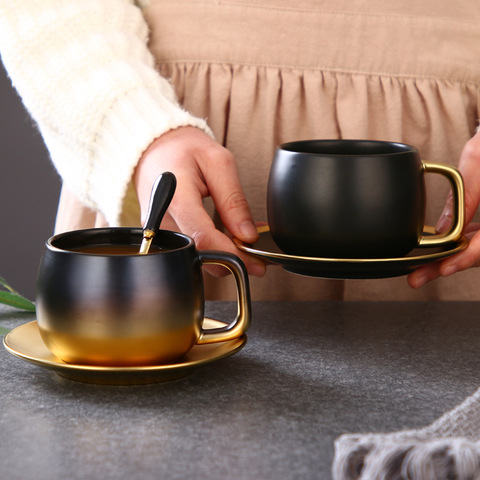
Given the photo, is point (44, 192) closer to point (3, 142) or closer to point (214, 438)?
point (3, 142)

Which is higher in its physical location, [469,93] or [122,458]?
[469,93]

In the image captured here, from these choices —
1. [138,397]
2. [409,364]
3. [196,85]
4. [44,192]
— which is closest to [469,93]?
[196,85]

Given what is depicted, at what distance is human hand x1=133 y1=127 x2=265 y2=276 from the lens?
0.68 metres

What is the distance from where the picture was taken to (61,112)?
80 cm

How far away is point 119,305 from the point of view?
1.58ft

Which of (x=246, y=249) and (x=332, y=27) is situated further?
(x=332, y=27)

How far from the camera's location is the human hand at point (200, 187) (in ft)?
2.23

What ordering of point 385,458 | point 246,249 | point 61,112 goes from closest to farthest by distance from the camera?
point 385,458 < point 246,249 < point 61,112

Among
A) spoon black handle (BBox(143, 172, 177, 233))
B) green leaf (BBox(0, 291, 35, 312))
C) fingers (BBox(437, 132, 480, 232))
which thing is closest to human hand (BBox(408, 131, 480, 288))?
fingers (BBox(437, 132, 480, 232))

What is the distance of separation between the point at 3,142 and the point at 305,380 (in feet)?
5.22

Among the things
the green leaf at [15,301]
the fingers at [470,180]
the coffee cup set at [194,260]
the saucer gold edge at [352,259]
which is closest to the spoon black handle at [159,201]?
the coffee cup set at [194,260]

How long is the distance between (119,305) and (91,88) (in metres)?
0.38

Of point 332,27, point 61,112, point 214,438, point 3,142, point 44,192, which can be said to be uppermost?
point 332,27

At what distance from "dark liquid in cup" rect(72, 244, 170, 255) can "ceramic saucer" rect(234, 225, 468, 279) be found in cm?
11
